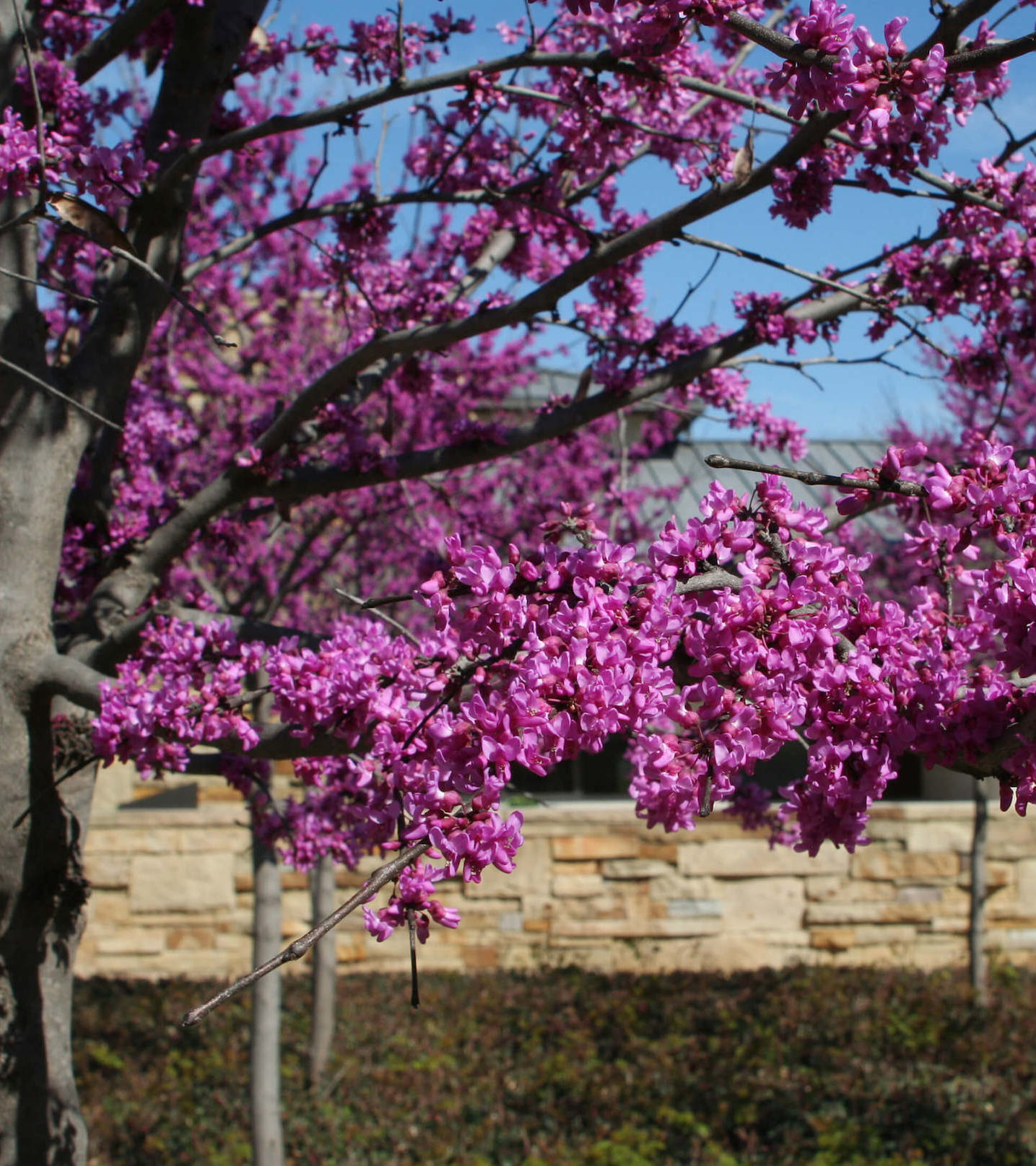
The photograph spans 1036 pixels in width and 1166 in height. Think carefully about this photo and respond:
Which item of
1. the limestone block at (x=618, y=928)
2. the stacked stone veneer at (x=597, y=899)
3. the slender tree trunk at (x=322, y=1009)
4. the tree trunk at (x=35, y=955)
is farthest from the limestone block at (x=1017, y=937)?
the tree trunk at (x=35, y=955)

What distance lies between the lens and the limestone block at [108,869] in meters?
8.75

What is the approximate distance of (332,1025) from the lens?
7.38 meters

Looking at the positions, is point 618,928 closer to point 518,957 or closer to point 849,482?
point 518,957

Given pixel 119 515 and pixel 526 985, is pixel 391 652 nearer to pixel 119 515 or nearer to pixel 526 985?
pixel 119 515

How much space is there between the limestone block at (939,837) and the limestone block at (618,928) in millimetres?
1941

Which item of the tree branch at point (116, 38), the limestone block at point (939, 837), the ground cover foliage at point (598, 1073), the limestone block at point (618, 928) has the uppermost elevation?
the tree branch at point (116, 38)

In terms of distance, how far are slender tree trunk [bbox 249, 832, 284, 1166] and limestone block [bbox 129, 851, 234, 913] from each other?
2132mm

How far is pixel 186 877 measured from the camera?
347 inches

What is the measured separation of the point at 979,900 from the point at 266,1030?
17.4 ft

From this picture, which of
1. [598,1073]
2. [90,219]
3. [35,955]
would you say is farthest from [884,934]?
[90,219]

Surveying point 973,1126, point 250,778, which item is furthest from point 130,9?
point 973,1126

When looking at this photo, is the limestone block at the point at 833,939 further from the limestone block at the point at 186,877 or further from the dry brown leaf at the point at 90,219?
the dry brown leaf at the point at 90,219

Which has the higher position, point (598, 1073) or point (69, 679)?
point (69, 679)

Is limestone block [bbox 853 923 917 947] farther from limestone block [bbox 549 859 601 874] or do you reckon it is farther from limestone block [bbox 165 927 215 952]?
limestone block [bbox 165 927 215 952]
